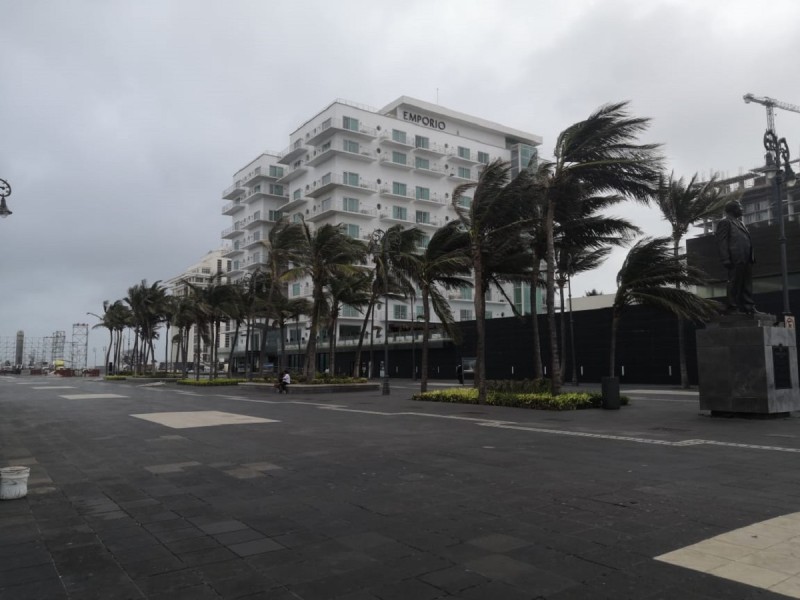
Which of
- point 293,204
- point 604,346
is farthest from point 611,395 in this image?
point 293,204

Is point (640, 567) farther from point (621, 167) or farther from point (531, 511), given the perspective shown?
point (621, 167)

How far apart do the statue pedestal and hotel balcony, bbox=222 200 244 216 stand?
78750 millimetres

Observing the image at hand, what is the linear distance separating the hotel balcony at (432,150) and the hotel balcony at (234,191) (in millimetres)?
28767

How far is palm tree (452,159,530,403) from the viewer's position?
1948cm

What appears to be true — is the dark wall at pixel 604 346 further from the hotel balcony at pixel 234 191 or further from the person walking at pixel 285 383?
the hotel balcony at pixel 234 191

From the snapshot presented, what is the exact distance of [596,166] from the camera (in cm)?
1816

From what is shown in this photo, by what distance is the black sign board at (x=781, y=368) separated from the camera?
A: 14508mm

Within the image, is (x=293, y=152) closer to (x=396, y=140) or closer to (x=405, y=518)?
(x=396, y=140)

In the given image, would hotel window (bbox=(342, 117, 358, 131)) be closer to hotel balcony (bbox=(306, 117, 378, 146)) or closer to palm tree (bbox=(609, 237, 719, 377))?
hotel balcony (bbox=(306, 117, 378, 146))

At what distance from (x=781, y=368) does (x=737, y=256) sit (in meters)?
2.99

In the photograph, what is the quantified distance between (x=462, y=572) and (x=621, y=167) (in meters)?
16.6

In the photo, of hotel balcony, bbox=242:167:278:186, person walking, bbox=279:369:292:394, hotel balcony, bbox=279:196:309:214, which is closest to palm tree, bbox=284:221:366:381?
person walking, bbox=279:369:292:394

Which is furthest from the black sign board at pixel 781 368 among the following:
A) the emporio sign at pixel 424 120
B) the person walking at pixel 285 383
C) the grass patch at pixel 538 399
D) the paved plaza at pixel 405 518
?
the emporio sign at pixel 424 120

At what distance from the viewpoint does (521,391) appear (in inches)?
819
